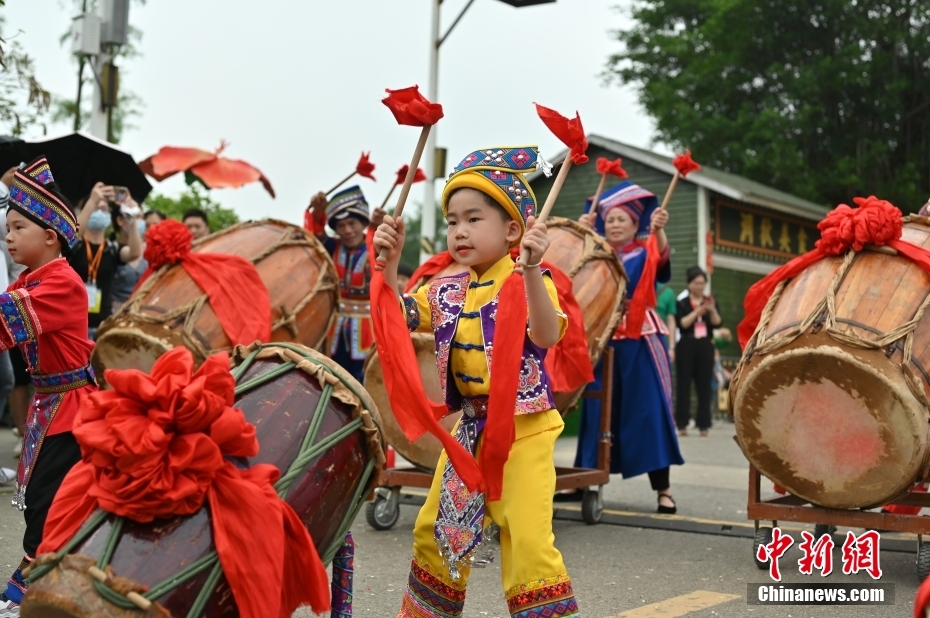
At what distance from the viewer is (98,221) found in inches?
291

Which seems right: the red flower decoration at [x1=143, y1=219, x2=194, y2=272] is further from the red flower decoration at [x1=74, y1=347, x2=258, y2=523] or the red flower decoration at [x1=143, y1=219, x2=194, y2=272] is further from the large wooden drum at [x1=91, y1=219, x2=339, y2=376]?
the red flower decoration at [x1=74, y1=347, x2=258, y2=523]

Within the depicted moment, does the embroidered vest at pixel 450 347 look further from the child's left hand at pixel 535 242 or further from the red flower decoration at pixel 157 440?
the red flower decoration at pixel 157 440

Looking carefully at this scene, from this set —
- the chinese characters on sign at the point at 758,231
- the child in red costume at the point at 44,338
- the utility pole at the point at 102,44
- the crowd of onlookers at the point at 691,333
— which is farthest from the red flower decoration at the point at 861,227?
the chinese characters on sign at the point at 758,231

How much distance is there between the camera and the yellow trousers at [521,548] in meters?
3.05

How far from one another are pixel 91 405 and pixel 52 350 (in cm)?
147

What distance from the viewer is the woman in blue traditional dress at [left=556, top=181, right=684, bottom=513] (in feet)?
20.9

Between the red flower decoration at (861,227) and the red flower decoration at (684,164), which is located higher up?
the red flower decoration at (684,164)

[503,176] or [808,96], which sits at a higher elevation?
[808,96]

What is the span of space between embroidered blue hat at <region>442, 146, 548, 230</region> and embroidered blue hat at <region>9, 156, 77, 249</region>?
63.7 inches

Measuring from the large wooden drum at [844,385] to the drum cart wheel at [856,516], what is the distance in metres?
0.15

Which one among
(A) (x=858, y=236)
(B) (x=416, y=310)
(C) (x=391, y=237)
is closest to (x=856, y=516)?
(A) (x=858, y=236)

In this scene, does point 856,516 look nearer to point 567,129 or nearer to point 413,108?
point 567,129

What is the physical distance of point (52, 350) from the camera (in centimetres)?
391

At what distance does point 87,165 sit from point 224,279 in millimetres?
2356
